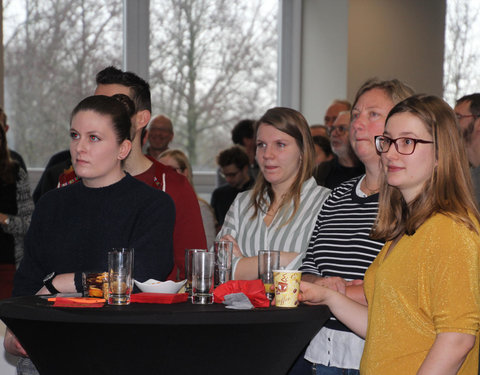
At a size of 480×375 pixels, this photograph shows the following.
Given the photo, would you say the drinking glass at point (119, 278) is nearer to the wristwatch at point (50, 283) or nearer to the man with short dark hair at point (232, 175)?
the wristwatch at point (50, 283)

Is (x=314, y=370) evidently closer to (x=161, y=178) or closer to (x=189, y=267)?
(x=189, y=267)

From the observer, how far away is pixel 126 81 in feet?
9.04

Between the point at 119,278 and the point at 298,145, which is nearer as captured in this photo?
the point at 119,278

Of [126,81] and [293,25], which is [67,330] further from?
[293,25]

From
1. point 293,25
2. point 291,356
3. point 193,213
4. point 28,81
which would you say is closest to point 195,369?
point 291,356

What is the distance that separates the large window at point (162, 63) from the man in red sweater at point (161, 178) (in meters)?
3.84

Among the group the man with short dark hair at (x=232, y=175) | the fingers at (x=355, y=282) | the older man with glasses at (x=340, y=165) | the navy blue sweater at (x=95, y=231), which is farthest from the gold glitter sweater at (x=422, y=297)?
the man with short dark hair at (x=232, y=175)

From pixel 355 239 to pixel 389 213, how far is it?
0.93 feet

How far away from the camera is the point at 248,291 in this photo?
2.03 metres

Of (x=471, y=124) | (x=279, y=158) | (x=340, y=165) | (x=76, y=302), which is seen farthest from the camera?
(x=340, y=165)

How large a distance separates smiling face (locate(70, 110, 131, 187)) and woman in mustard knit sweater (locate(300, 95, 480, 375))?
87 centimetres

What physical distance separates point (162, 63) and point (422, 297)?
5431 mm

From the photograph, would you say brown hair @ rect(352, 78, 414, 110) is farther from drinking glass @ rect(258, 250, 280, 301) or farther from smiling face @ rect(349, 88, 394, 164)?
drinking glass @ rect(258, 250, 280, 301)

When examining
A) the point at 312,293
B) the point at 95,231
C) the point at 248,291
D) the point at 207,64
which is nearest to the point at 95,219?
the point at 95,231
